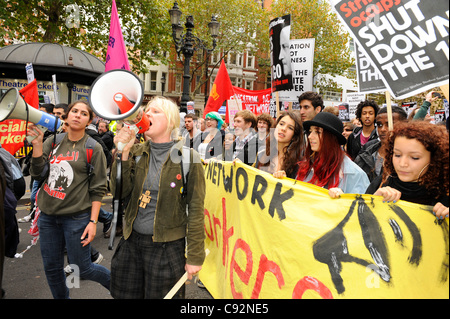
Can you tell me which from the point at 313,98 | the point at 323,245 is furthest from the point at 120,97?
the point at 313,98

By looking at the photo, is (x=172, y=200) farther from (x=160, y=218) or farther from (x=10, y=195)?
(x=10, y=195)

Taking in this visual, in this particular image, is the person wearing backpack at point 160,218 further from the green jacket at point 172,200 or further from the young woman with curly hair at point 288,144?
the young woman with curly hair at point 288,144

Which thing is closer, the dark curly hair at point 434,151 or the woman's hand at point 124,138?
the dark curly hair at point 434,151

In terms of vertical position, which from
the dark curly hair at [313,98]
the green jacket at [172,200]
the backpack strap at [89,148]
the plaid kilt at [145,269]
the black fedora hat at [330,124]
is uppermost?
the dark curly hair at [313,98]

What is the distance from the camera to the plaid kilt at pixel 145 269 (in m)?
2.04

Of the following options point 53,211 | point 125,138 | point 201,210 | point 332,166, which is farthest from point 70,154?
point 332,166

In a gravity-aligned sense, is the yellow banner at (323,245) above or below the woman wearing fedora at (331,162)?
below

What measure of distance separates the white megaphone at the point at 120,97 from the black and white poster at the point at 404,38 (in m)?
1.57

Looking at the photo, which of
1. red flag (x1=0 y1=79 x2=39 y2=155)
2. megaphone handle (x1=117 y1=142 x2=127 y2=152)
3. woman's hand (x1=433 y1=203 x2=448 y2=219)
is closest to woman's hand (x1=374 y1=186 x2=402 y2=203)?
woman's hand (x1=433 y1=203 x2=448 y2=219)

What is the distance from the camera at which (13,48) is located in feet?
38.1

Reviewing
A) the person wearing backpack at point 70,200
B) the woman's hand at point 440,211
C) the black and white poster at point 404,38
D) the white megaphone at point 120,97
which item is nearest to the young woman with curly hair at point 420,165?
the woman's hand at point 440,211

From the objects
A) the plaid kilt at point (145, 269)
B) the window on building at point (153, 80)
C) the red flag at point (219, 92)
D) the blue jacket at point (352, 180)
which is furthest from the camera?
the window on building at point (153, 80)

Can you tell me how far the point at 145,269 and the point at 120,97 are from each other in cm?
112

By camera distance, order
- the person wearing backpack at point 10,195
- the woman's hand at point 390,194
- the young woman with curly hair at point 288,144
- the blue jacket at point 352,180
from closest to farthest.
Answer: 1. the woman's hand at point 390,194
2. the blue jacket at point 352,180
3. the person wearing backpack at point 10,195
4. the young woman with curly hair at point 288,144
